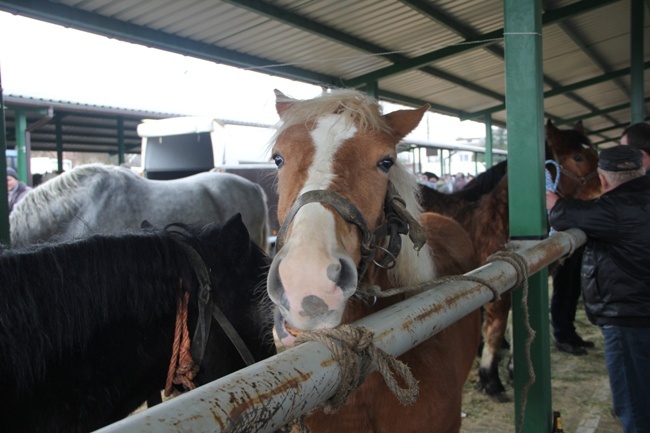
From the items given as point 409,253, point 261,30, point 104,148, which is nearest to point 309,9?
point 261,30

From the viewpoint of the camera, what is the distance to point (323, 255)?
1.22m

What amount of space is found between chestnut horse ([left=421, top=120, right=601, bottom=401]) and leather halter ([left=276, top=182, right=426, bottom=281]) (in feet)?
8.67

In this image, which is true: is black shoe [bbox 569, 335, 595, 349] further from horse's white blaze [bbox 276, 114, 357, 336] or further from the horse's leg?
horse's white blaze [bbox 276, 114, 357, 336]

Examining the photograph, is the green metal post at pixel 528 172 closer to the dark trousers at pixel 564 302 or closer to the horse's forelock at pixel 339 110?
the horse's forelock at pixel 339 110

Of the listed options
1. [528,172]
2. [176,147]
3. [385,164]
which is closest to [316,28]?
[528,172]

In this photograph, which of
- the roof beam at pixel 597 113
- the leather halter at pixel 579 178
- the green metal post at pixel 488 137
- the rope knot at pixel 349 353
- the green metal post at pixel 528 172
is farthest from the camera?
the roof beam at pixel 597 113

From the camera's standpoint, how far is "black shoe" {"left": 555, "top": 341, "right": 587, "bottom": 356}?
203 inches

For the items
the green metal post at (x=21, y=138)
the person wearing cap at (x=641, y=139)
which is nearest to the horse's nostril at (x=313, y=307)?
the person wearing cap at (x=641, y=139)

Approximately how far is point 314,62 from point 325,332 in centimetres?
604

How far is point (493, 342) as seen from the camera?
13.9 ft

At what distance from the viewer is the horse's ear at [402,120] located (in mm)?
1868

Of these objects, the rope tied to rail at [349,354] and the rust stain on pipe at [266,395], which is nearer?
the rust stain on pipe at [266,395]

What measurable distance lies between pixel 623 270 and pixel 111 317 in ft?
8.79

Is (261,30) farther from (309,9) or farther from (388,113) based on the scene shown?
(388,113)
